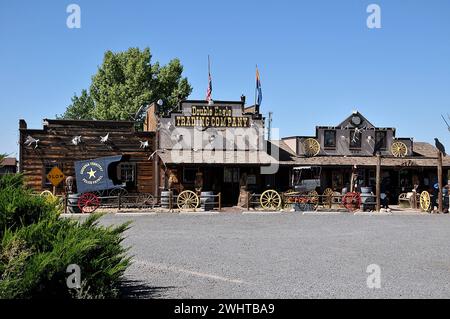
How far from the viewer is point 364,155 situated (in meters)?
34.0

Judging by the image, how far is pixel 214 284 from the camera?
8.54 meters

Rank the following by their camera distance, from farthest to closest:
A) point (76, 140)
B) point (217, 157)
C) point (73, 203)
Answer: point (217, 157), point (76, 140), point (73, 203)

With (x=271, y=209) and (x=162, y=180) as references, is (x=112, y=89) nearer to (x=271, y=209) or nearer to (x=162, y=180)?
(x=162, y=180)

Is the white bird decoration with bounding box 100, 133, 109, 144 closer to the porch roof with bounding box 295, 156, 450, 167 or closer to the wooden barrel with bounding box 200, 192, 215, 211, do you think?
the wooden barrel with bounding box 200, 192, 215, 211

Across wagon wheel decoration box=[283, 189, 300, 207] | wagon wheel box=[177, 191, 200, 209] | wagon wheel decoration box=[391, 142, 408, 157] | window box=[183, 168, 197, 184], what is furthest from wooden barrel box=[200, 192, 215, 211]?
wagon wheel decoration box=[391, 142, 408, 157]

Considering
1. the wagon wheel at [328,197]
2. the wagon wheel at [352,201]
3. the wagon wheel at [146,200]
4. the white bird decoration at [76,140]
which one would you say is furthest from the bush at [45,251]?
the white bird decoration at [76,140]

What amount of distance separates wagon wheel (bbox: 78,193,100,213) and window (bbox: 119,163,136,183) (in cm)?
337

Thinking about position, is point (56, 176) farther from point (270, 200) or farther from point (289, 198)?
point (289, 198)

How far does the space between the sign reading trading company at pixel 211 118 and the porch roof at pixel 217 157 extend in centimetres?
160

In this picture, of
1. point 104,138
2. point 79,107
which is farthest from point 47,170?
point 79,107

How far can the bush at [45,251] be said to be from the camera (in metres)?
5.68

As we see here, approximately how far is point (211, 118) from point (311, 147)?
6.43m

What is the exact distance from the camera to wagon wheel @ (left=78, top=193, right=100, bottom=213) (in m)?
25.4

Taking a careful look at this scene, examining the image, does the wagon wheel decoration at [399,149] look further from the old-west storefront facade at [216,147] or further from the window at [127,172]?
the window at [127,172]
